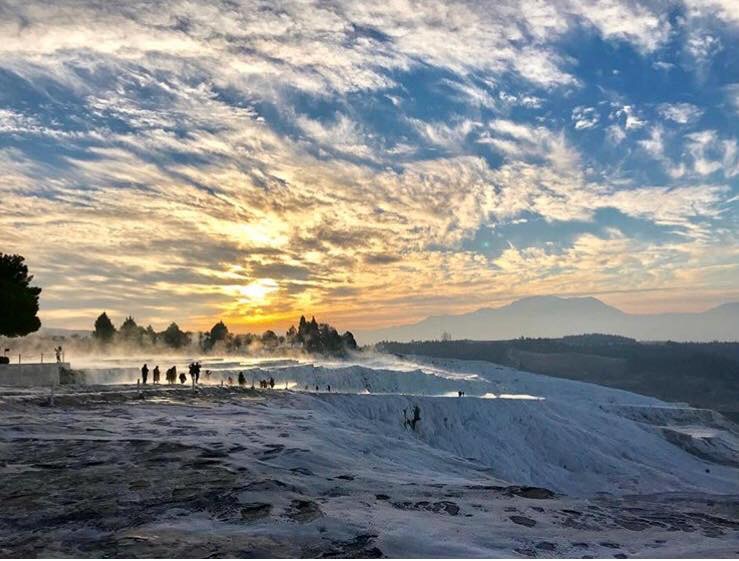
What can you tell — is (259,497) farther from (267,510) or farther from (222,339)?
(222,339)

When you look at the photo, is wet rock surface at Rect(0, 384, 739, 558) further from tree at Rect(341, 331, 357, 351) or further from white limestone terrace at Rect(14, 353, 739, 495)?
tree at Rect(341, 331, 357, 351)

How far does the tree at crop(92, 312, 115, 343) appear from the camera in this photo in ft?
412

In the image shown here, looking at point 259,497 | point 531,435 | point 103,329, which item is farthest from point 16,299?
point 103,329

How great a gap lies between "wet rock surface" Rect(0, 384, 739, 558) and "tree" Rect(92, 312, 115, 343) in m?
115

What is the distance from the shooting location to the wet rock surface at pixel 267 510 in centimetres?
937

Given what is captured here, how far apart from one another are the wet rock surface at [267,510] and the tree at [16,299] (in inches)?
1129

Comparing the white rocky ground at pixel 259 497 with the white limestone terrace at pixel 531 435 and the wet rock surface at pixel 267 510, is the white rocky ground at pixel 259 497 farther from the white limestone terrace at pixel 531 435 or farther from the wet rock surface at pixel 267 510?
the white limestone terrace at pixel 531 435

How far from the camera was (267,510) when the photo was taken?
436 inches

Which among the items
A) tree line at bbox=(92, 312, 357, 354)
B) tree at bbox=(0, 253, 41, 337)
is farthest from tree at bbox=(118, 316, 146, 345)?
tree at bbox=(0, 253, 41, 337)

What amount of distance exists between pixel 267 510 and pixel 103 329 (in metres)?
129

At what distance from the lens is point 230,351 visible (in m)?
162

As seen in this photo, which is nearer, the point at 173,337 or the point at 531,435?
the point at 531,435

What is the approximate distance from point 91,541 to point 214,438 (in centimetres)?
1094

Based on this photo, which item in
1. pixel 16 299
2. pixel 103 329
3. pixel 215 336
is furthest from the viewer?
pixel 215 336
